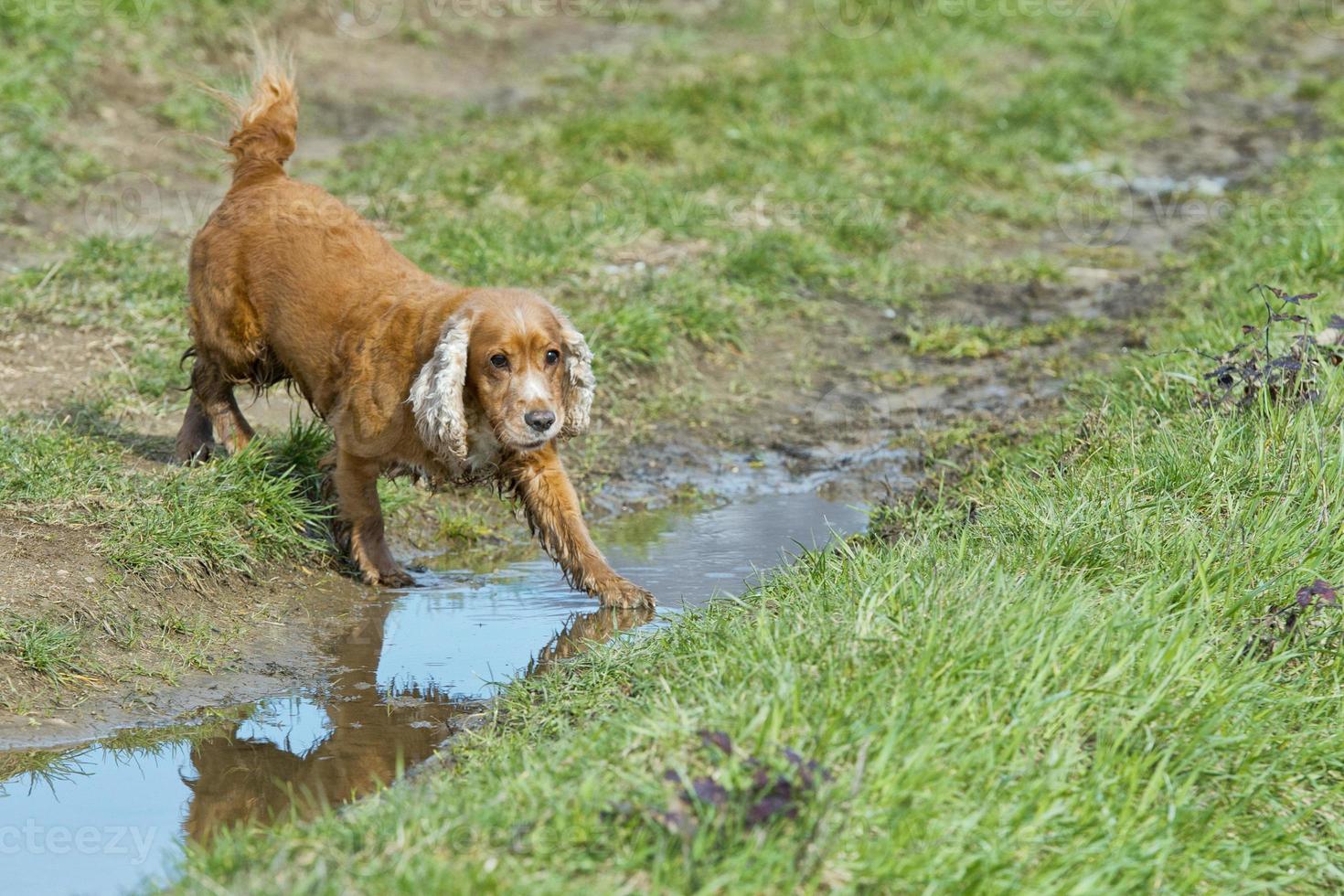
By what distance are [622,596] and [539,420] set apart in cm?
71

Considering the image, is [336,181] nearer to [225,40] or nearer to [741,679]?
[225,40]

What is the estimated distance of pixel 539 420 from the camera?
5145 mm

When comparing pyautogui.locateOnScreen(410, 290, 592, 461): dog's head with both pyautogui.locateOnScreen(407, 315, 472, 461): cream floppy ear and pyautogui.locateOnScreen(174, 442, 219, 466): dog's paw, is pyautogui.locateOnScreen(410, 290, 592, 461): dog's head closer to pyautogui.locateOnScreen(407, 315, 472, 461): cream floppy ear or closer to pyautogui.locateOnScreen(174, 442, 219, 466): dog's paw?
pyautogui.locateOnScreen(407, 315, 472, 461): cream floppy ear

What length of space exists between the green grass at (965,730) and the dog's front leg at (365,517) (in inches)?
50.3

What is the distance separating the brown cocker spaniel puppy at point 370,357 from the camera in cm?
522

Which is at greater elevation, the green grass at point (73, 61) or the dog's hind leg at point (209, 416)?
the green grass at point (73, 61)

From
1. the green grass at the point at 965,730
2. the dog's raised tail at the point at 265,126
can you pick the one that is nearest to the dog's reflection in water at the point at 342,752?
the green grass at the point at 965,730

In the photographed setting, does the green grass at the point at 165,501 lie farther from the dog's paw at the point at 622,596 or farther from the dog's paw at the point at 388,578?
the dog's paw at the point at 622,596

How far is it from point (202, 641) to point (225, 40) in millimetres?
7894

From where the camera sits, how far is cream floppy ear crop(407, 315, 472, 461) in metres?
5.07

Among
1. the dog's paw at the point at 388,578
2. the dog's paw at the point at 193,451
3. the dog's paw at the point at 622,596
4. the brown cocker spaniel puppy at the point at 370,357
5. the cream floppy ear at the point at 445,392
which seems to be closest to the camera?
the cream floppy ear at the point at 445,392

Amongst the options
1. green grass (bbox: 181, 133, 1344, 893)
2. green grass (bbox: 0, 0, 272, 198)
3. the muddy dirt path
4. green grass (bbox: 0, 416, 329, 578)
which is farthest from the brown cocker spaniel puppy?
green grass (bbox: 0, 0, 272, 198)

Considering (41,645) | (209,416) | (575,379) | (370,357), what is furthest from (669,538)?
(41,645)

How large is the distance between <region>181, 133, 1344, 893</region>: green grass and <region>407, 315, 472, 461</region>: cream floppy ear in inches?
36.2
